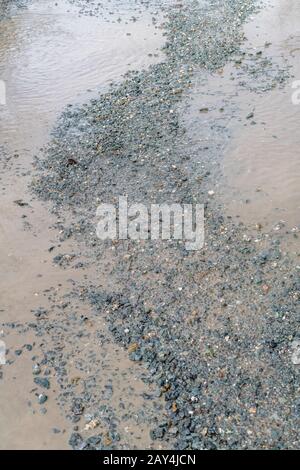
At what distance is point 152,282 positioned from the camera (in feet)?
18.2

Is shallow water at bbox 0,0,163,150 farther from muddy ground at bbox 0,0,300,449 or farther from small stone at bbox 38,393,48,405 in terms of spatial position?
small stone at bbox 38,393,48,405

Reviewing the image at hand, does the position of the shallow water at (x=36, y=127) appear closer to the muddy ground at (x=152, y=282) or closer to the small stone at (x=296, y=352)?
the muddy ground at (x=152, y=282)

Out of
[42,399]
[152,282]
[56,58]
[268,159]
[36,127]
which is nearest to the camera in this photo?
[42,399]

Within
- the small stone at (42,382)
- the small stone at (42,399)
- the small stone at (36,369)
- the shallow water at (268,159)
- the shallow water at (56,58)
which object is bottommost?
the small stone at (42,399)

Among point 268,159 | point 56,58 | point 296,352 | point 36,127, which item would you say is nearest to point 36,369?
point 296,352

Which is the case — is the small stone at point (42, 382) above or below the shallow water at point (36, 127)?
below

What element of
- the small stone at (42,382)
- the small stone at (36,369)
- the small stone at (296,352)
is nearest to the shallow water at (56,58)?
the small stone at (36,369)

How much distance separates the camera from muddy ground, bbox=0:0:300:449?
4.27m

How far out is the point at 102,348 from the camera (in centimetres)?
488

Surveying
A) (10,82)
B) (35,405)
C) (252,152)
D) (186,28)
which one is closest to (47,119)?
(10,82)

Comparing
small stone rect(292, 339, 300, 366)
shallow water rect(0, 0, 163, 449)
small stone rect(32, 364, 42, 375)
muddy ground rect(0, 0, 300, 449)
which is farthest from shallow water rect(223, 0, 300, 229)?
small stone rect(32, 364, 42, 375)

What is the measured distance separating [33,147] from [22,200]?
1.47 meters

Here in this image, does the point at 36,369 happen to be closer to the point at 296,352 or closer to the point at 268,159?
the point at 296,352

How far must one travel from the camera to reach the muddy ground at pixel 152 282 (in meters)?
4.27
